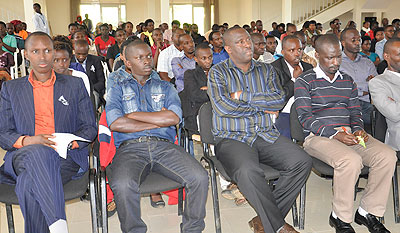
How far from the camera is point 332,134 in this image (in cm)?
276

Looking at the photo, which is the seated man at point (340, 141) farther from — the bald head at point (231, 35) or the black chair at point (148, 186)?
the black chair at point (148, 186)

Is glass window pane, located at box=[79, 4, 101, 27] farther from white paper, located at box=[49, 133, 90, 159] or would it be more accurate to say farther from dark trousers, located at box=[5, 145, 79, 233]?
dark trousers, located at box=[5, 145, 79, 233]

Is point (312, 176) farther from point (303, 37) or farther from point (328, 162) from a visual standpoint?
point (303, 37)

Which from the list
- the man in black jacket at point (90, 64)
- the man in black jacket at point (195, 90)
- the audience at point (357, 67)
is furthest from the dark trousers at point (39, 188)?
the audience at point (357, 67)

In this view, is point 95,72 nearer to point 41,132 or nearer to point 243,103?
point 41,132

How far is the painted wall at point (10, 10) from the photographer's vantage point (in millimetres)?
13991

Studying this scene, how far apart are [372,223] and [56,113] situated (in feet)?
7.37

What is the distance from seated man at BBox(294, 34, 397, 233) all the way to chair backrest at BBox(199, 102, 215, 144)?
652 millimetres

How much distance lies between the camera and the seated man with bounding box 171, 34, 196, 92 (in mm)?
4516

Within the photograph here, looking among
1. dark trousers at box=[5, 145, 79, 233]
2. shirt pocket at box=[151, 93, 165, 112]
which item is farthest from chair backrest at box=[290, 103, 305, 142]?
dark trousers at box=[5, 145, 79, 233]

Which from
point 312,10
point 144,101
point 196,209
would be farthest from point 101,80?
point 312,10

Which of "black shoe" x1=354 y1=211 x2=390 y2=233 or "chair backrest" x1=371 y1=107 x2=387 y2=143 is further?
"chair backrest" x1=371 y1=107 x2=387 y2=143

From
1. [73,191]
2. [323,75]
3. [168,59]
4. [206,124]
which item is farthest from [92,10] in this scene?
[73,191]

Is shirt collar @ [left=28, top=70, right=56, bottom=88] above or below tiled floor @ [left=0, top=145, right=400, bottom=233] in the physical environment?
above
